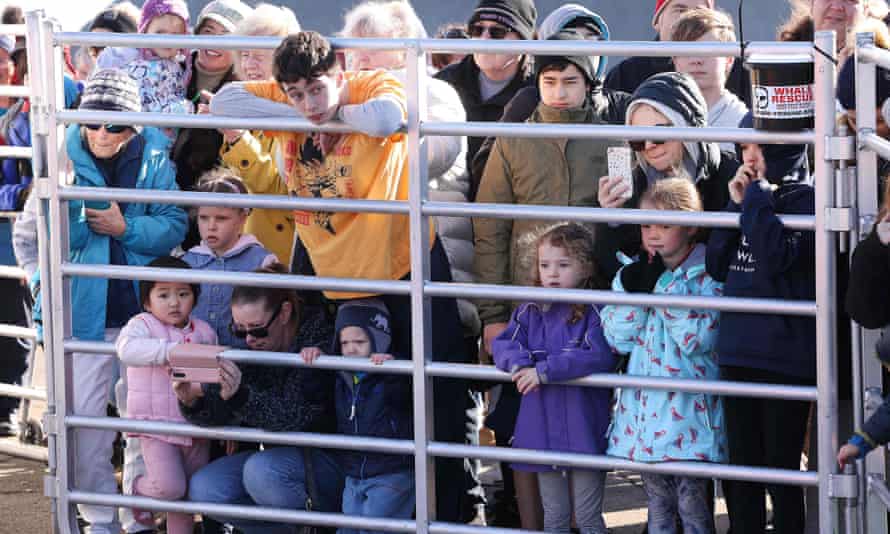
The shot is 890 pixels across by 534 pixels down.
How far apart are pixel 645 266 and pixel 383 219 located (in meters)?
0.91

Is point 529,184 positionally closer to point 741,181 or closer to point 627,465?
point 741,181

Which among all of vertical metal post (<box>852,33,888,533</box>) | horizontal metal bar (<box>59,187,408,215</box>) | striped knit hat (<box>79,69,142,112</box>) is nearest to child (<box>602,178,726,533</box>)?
vertical metal post (<box>852,33,888,533</box>)

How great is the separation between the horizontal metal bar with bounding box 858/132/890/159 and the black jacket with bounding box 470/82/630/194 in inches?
48.0

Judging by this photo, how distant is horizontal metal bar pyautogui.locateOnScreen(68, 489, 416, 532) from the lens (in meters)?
5.09

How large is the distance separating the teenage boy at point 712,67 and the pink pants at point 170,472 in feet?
7.44

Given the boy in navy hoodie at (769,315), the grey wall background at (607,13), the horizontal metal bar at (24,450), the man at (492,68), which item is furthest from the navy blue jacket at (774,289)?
the grey wall background at (607,13)

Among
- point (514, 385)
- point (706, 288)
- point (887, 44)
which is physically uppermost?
point (887, 44)

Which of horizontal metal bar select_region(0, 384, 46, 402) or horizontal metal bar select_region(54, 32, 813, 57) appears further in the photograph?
horizontal metal bar select_region(0, 384, 46, 402)

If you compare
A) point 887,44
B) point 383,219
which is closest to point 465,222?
point 383,219

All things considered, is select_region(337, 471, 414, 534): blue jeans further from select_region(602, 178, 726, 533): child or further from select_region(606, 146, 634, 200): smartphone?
select_region(606, 146, 634, 200): smartphone

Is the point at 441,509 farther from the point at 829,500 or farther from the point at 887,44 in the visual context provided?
the point at 887,44

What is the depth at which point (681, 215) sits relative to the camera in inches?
180

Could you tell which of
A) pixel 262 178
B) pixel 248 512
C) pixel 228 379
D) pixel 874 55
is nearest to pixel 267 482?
pixel 248 512

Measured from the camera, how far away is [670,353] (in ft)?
15.8
